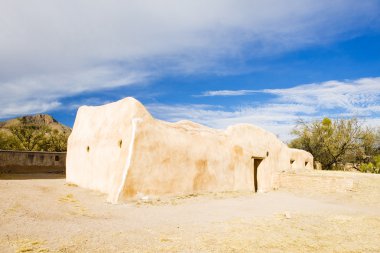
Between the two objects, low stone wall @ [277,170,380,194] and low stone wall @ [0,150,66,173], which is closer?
low stone wall @ [277,170,380,194]

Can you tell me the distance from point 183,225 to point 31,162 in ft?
58.1

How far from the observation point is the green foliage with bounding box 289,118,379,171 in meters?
24.1

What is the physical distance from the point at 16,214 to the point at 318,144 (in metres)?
23.6

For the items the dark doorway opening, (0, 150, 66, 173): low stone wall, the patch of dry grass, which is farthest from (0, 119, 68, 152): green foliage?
the patch of dry grass

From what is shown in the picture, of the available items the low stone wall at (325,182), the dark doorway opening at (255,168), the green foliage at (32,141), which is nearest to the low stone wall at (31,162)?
the green foliage at (32,141)

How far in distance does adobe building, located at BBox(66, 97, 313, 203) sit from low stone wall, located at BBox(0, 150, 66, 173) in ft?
22.0

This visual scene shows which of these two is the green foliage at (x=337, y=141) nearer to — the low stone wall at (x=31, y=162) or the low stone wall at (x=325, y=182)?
the low stone wall at (x=325, y=182)

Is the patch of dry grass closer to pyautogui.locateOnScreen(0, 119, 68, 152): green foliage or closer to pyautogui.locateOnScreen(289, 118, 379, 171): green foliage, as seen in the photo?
pyautogui.locateOnScreen(289, 118, 379, 171): green foliage

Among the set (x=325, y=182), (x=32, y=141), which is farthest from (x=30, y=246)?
(x=32, y=141)

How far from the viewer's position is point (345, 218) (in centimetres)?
905

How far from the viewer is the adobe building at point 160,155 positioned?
1026 cm

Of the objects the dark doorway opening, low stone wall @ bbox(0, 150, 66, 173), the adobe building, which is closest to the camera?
the adobe building

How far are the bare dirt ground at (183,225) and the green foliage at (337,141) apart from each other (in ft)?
44.6

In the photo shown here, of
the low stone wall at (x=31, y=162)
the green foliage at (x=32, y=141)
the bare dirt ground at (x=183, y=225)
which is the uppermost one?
the green foliage at (x=32, y=141)
